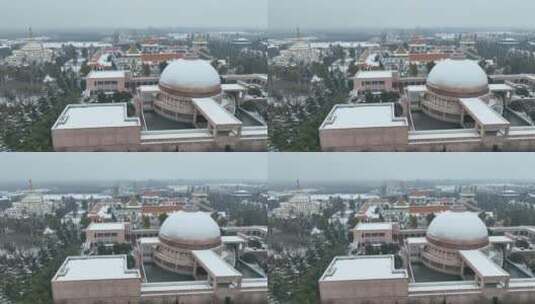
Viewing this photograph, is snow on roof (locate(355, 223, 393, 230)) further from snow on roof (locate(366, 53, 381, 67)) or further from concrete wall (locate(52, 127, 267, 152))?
snow on roof (locate(366, 53, 381, 67))

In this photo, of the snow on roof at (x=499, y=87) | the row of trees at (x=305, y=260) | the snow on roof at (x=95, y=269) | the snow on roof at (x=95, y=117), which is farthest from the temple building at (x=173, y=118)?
the snow on roof at (x=499, y=87)

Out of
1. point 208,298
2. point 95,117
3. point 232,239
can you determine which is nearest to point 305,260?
point 232,239

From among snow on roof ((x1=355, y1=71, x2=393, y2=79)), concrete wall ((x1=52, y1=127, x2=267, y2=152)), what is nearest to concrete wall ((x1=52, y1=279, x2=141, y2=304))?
concrete wall ((x1=52, y1=127, x2=267, y2=152))

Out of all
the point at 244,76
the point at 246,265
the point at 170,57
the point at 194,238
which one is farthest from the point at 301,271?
the point at 170,57

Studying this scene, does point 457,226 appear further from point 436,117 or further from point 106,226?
point 106,226

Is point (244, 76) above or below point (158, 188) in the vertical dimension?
above

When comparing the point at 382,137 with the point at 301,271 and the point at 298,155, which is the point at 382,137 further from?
the point at 301,271
